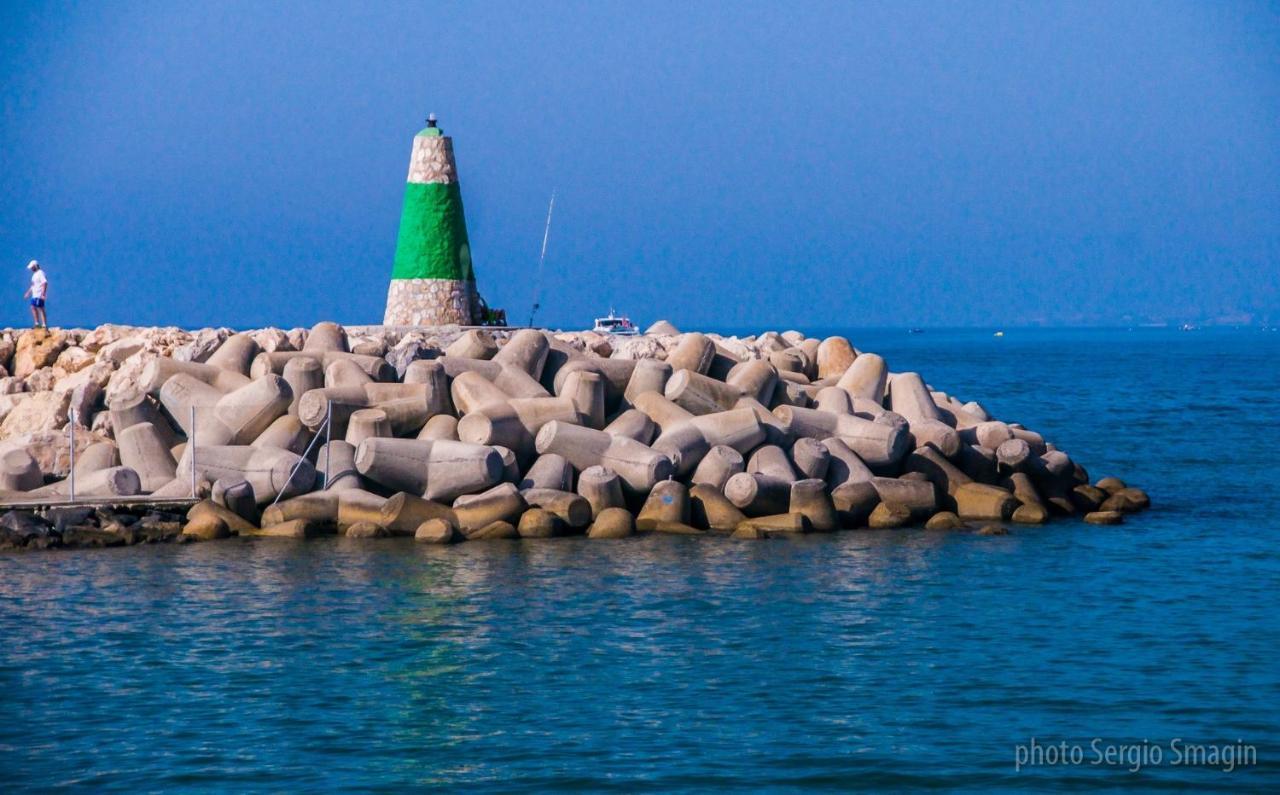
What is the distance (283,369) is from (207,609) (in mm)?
5100

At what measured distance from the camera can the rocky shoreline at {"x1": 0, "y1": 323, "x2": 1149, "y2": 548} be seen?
15.7 meters

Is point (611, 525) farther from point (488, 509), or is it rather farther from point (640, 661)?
point (640, 661)

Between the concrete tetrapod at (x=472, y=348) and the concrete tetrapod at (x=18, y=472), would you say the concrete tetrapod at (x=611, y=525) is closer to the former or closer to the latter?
the concrete tetrapod at (x=472, y=348)

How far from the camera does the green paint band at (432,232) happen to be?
21719 mm

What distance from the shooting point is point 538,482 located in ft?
52.7

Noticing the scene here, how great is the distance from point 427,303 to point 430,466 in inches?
245

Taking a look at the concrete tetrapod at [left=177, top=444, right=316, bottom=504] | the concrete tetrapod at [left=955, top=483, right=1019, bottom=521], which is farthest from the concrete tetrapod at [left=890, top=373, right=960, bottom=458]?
the concrete tetrapod at [left=177, top=444, right=316, bottom=504]

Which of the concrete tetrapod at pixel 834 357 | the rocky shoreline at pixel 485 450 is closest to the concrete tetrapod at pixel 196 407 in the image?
the rocky shoreline at pixel 485 450

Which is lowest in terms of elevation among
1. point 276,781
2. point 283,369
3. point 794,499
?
point 276,781

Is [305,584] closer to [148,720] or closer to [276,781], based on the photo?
[148,720]

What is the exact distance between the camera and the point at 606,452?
16.3 m

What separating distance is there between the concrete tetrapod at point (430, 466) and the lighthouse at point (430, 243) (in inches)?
235

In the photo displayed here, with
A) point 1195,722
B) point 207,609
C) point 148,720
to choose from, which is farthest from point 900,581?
point 148,720

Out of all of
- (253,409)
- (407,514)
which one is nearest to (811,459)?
(407,514)
